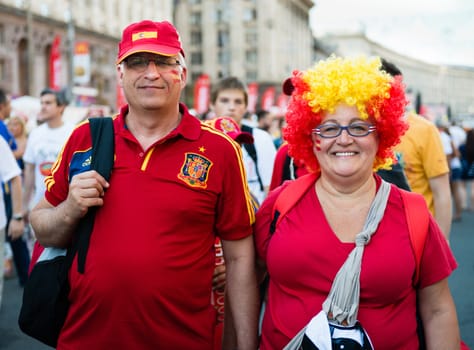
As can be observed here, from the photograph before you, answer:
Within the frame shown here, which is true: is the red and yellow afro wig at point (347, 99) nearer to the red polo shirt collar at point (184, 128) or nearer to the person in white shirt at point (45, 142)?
the red polo shirt collar at point (184, 128)

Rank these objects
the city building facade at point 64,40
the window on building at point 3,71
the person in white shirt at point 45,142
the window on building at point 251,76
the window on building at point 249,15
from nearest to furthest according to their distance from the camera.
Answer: the person in white shirt at point 45,142, the city building facade at point 64,40, the window on building at point 3,71, the window on building at point 251,76, the window on building at point 249,15

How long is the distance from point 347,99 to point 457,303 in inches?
201

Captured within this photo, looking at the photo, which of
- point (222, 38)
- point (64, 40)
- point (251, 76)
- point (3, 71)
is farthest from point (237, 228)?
point (222, 38)

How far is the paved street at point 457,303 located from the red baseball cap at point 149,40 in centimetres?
383

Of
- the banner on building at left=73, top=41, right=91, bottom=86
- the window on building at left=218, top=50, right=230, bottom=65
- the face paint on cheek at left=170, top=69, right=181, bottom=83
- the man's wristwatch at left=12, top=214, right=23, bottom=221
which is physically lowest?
the man's wristwatch at left=12, top=214, right=23, bottom=221

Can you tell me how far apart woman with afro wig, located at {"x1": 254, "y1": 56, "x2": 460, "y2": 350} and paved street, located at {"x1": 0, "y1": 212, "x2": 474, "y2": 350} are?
135 inches

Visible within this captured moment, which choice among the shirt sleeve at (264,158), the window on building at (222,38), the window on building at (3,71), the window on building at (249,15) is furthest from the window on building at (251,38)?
the shirt sleeve at (264,158)

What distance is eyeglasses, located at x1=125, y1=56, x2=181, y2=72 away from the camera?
2957 mm

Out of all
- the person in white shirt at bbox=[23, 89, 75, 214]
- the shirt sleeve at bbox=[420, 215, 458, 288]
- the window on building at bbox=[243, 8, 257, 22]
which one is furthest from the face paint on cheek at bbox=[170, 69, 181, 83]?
the window on building at bbox=[243, 8, 257, 22]

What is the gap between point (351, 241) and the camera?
9.15 ft

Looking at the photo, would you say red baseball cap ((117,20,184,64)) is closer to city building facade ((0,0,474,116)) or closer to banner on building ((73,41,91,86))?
city building facade ((0,0,474,116))

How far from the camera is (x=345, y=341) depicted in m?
2.65

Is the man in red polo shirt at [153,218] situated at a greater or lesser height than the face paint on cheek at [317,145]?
lesser

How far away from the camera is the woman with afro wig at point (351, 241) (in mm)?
2697
